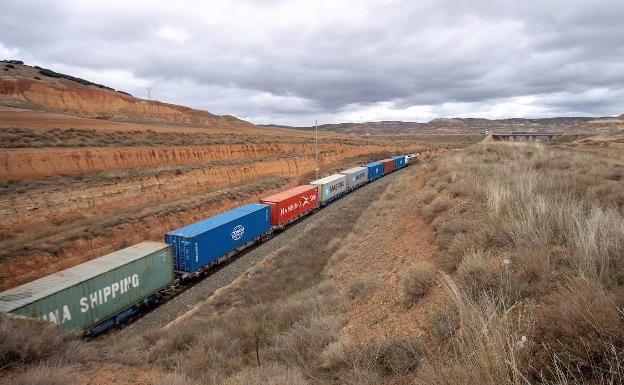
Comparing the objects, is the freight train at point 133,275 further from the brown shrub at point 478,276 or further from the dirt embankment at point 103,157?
the dirt embankment at point 103,157

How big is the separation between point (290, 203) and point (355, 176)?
61.7 feet

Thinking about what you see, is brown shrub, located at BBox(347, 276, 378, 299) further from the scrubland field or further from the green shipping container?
the green shipping container

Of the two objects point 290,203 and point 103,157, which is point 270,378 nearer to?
point 290,203

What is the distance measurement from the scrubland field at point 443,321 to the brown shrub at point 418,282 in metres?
0.03

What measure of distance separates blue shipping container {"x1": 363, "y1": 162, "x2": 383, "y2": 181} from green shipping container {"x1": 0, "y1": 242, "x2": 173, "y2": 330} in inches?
1545

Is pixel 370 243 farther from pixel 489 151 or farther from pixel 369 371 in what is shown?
pixel 489 151

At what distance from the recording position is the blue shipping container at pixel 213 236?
19.3 metres

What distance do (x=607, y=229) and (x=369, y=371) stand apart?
4715 mm

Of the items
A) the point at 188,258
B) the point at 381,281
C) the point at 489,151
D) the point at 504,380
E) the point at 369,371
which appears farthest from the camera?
the point at 489,151

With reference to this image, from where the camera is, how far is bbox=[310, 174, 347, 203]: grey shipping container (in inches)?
1476

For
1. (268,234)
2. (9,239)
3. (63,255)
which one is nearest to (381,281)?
(268,234)

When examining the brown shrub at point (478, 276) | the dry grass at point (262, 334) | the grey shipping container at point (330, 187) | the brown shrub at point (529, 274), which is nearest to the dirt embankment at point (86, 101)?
the grey shipping container at point (330, 187)

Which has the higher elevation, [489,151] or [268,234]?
[489,151]

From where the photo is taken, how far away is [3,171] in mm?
28953
